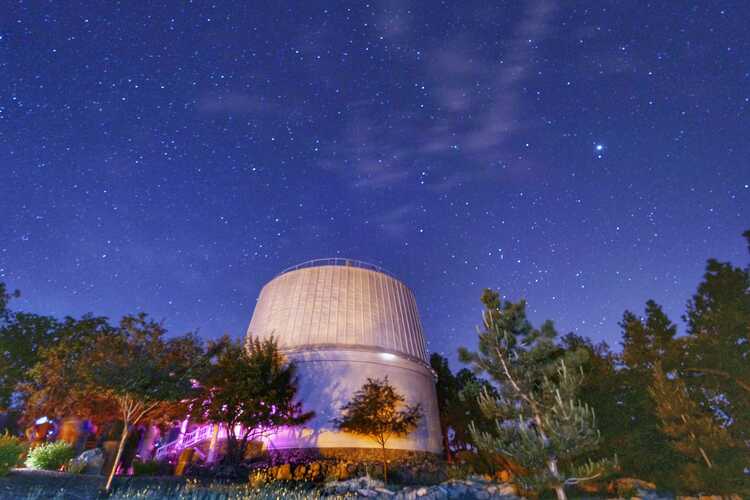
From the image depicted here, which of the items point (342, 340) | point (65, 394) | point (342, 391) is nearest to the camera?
point (65, 394)

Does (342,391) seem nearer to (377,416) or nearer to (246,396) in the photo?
(377,416)

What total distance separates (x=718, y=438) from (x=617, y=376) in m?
6.20

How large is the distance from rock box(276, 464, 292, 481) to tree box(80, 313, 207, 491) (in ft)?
20.4

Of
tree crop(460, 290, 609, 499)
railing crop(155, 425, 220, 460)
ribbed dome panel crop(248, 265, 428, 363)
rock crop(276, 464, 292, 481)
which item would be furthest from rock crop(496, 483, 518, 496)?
railing crop(155, 425, 220, 460)

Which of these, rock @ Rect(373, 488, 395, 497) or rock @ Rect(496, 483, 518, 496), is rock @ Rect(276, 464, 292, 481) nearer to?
rock @ Rect(373, 488, 395, 497)

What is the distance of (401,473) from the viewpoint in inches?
936

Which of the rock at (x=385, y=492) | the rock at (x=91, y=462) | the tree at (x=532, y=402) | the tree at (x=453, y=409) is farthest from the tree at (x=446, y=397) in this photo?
the rock at (x=91, y=462)

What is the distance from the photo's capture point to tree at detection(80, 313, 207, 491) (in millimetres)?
19062

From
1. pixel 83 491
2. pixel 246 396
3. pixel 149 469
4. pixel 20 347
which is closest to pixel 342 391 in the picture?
pixel 246 396

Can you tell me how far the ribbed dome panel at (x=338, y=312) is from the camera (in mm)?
29797

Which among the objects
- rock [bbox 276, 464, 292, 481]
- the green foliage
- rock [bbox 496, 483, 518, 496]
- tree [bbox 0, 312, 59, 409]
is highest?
tree [bbox 0, 312, 59, 409]

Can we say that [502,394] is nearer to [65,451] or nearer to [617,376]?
[617,376]

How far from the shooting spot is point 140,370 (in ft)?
64.2

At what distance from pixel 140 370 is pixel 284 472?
8860mm
